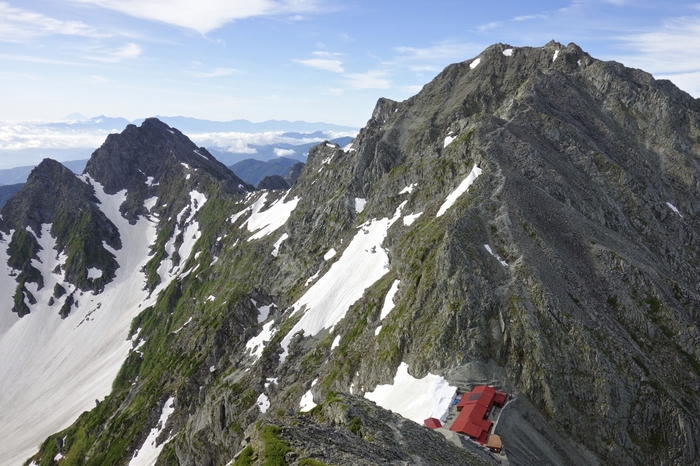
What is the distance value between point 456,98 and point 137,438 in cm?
13065

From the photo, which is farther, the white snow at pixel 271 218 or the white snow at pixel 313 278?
the white snow at pixel 271 218

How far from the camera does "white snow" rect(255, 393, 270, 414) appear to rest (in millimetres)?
73688

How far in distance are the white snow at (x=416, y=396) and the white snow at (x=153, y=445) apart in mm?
70015

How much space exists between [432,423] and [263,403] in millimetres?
42818

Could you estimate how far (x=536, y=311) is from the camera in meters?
50.3

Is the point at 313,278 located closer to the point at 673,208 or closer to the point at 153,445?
the point at 153,445

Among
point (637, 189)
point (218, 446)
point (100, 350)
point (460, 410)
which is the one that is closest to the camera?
point (460, 410)

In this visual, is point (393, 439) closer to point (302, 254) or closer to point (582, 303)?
point (582, 303)

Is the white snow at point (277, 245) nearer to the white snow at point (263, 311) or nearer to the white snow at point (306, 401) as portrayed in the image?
the white snow at point (263, 311)

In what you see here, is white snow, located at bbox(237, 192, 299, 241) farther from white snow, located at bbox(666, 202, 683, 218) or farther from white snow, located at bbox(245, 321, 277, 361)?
white snow, located at bbox(666, 202, 683, 218)

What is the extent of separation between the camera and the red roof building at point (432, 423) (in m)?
40.3

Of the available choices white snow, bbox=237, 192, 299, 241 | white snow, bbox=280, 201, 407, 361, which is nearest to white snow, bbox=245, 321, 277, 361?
white snow, bbox=280, 201, 407, 361

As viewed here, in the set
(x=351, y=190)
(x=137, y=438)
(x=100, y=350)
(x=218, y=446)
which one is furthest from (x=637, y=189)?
(x=100, y=350)

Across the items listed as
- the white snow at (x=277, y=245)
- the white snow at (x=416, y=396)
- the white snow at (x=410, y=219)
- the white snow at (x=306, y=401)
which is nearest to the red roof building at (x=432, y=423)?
the white snow at (x=416, y=396)
